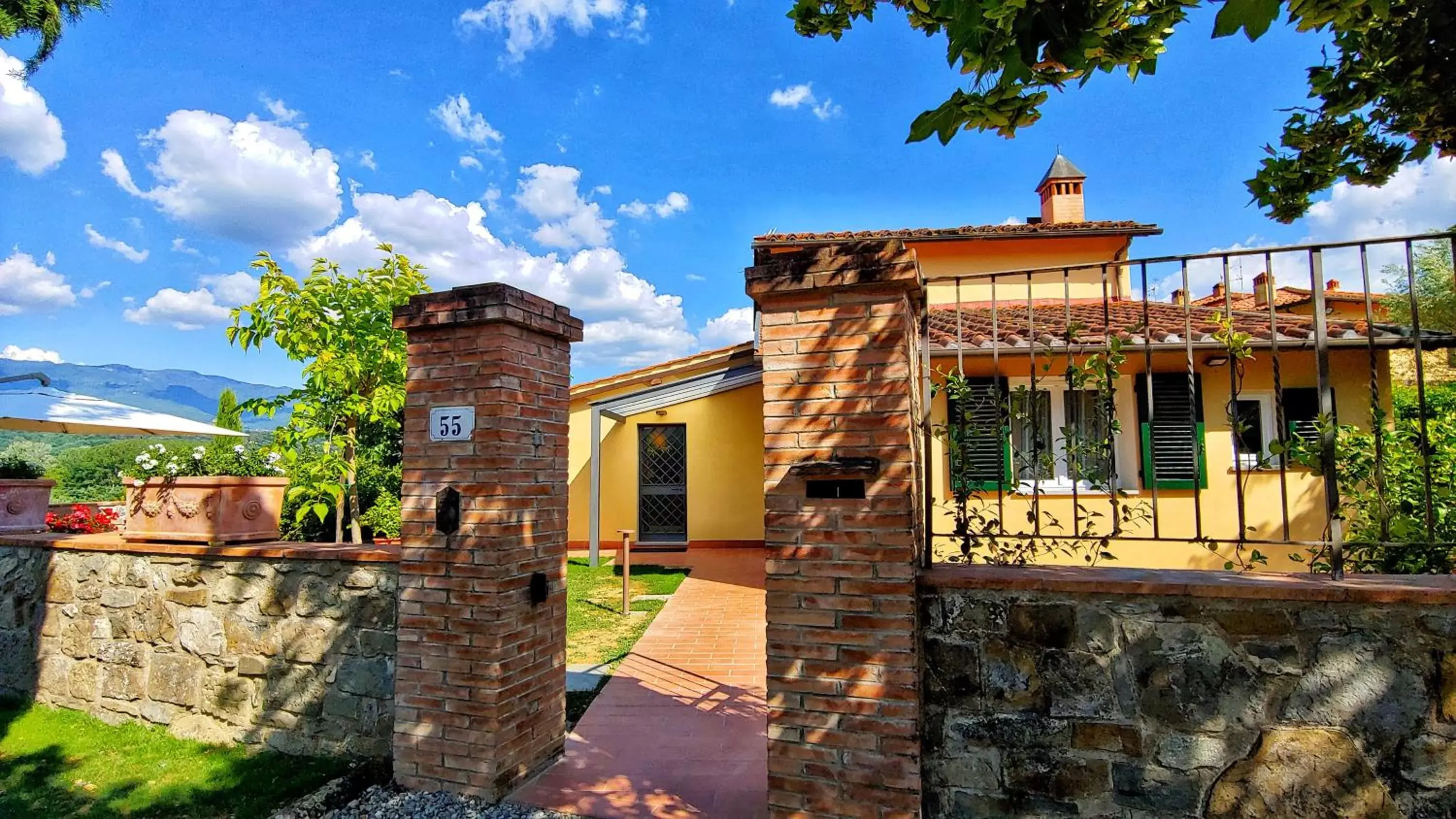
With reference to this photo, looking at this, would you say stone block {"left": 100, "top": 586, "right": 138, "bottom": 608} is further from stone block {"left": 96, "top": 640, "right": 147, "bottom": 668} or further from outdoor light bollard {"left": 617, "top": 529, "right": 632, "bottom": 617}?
outdoor light bollard {"left": 617, "top": 529, "right": 632, "bottom": 617}

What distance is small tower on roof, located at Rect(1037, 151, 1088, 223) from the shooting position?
553 inches

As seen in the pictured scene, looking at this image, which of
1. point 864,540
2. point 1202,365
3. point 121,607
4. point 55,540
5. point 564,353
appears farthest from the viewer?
point 1202,365

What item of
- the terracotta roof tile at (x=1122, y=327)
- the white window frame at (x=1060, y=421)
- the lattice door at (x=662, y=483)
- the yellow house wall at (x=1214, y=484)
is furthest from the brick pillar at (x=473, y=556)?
the lattice door at (x=662, y=483)

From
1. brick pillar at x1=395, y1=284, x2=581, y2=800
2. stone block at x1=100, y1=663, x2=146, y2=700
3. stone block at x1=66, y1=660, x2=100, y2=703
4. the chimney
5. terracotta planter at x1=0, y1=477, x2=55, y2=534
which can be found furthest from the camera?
the chimney

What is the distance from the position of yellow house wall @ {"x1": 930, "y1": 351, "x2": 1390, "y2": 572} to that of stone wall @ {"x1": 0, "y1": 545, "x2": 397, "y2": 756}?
5.97m

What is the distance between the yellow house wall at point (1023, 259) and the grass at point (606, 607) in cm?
695

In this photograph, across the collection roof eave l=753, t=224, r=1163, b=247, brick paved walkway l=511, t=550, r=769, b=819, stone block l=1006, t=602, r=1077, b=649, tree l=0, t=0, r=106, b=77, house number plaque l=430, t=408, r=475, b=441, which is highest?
tree l=0, t=0, r=106, b=77

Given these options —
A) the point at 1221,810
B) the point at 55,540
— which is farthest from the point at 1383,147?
the point at 55,540

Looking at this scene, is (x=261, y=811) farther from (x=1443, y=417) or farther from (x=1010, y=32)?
(x=1443, y=417)

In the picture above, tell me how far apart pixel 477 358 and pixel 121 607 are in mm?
3233

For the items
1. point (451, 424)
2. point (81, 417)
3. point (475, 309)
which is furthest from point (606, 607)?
point (81, 417)

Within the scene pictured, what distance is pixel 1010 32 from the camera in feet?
5.63

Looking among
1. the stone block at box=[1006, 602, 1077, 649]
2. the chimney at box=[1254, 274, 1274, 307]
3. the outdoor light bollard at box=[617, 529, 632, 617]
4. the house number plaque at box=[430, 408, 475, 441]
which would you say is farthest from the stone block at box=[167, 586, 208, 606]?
the chimney at box=[1254, 274, 1274, 307]

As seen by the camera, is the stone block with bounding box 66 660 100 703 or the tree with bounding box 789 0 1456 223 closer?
the tree with bounding box 789 0 1456 223
